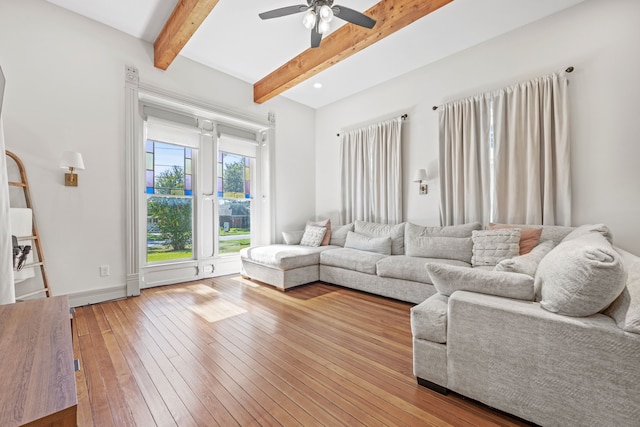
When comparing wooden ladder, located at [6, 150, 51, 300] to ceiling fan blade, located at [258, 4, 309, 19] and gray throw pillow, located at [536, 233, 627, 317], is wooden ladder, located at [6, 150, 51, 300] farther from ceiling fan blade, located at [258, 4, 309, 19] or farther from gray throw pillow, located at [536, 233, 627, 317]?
gray throw pillow, located at [536, 233, 627, 317]

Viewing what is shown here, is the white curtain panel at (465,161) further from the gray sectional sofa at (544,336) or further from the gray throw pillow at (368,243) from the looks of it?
the gray sectional sofa at (544,336)

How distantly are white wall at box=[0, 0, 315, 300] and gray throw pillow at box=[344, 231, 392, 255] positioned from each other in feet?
10.2

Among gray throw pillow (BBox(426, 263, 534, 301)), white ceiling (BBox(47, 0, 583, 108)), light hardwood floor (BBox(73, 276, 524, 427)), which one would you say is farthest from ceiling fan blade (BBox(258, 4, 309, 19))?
light hardwood floor (BBox(73, 276, 524, 427))

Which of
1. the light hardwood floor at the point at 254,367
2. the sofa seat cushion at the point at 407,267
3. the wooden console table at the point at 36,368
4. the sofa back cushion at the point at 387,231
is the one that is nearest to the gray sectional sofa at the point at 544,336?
the light hardwood floor at the point at 254,367

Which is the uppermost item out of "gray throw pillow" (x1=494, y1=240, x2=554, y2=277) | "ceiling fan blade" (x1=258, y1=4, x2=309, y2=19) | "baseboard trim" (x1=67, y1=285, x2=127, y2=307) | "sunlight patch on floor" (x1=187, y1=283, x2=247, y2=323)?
"ceiling fan blade" (x1=258, y1=4, x2=309, y2=19)

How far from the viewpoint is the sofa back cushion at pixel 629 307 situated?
106 centimetres

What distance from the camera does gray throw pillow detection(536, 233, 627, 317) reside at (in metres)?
1.12

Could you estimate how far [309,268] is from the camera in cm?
395

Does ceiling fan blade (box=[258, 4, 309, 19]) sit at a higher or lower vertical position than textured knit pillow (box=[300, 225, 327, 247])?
higher

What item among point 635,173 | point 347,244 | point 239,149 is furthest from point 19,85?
point 635,173

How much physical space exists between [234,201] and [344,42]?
3.02 metres

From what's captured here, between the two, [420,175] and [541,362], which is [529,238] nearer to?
[420,175]

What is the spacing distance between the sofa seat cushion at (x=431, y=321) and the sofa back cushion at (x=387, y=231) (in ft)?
7.02

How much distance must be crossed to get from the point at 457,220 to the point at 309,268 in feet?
7.15
